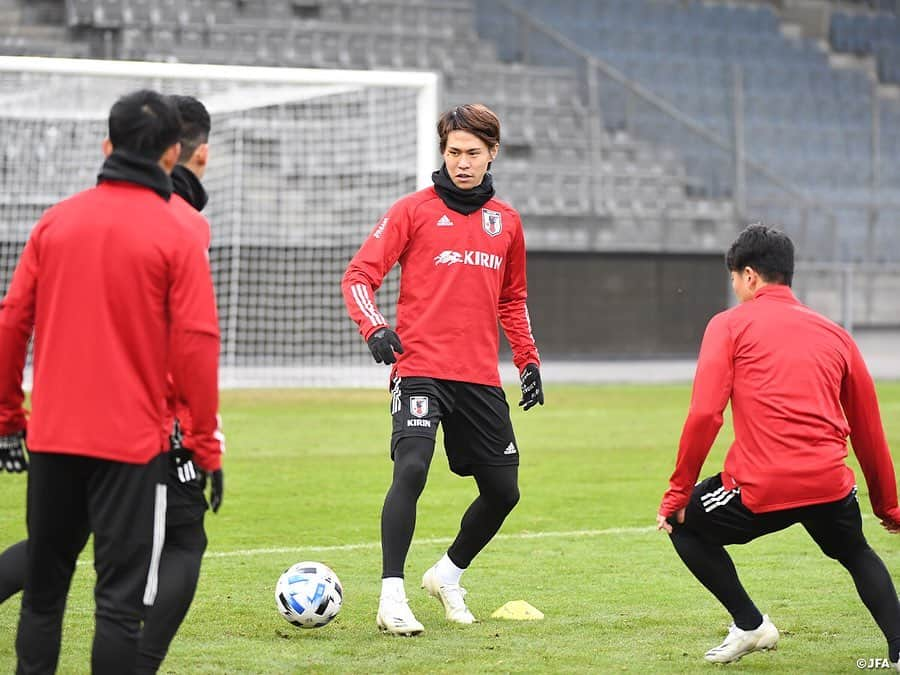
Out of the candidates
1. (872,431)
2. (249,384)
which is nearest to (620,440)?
(249,384)

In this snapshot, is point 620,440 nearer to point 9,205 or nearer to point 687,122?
point 9,205

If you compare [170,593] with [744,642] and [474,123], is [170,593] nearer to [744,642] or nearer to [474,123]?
[744,642]

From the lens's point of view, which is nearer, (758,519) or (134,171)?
(134,171)

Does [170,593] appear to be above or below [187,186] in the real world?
below

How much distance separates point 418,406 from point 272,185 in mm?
15345

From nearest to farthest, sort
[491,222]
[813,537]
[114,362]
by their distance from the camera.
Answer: [114,362] → [813,537] → [491,222]

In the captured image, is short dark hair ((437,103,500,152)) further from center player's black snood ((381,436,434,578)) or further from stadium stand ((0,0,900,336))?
stadium stand ((0,0,900,336))

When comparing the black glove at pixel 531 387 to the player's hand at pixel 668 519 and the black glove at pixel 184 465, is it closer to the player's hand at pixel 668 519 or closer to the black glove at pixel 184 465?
the player's hand at pixel 668 519

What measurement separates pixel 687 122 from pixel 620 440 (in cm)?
1428

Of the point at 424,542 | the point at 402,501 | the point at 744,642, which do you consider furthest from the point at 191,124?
the point at 424,542

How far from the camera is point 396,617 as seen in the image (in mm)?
5348

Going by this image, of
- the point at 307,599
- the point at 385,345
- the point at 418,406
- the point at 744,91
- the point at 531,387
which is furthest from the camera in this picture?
the point at 744,91

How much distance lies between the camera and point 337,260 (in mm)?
20062

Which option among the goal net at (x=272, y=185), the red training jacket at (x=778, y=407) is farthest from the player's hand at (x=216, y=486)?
the goal net at (x=272, y=185)
